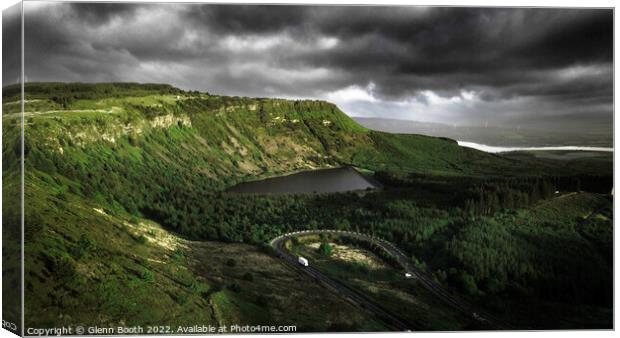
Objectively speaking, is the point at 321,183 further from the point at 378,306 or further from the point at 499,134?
the point at 378,306

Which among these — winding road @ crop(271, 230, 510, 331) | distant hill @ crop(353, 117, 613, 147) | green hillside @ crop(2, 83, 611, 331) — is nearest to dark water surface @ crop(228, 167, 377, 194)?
green hillside @ crop(2, 83, 611, 331)

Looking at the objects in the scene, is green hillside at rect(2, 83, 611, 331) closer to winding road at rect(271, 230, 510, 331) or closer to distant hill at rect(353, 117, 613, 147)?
winding road at rect(271, 230, 510, 331)

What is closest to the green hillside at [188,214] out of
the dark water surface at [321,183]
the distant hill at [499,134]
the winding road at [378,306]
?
the winding road at [378,306]

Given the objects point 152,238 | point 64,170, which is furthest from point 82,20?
point 152,238

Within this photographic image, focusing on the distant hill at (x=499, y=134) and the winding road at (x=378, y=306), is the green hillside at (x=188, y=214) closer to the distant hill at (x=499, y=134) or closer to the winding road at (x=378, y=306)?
the winding road at (x=378, y=306)

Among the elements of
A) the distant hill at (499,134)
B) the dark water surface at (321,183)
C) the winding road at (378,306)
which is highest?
the distant hill at (499,134)

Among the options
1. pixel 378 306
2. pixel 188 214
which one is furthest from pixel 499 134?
pixel 188 214

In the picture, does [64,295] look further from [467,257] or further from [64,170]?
[467,257]
